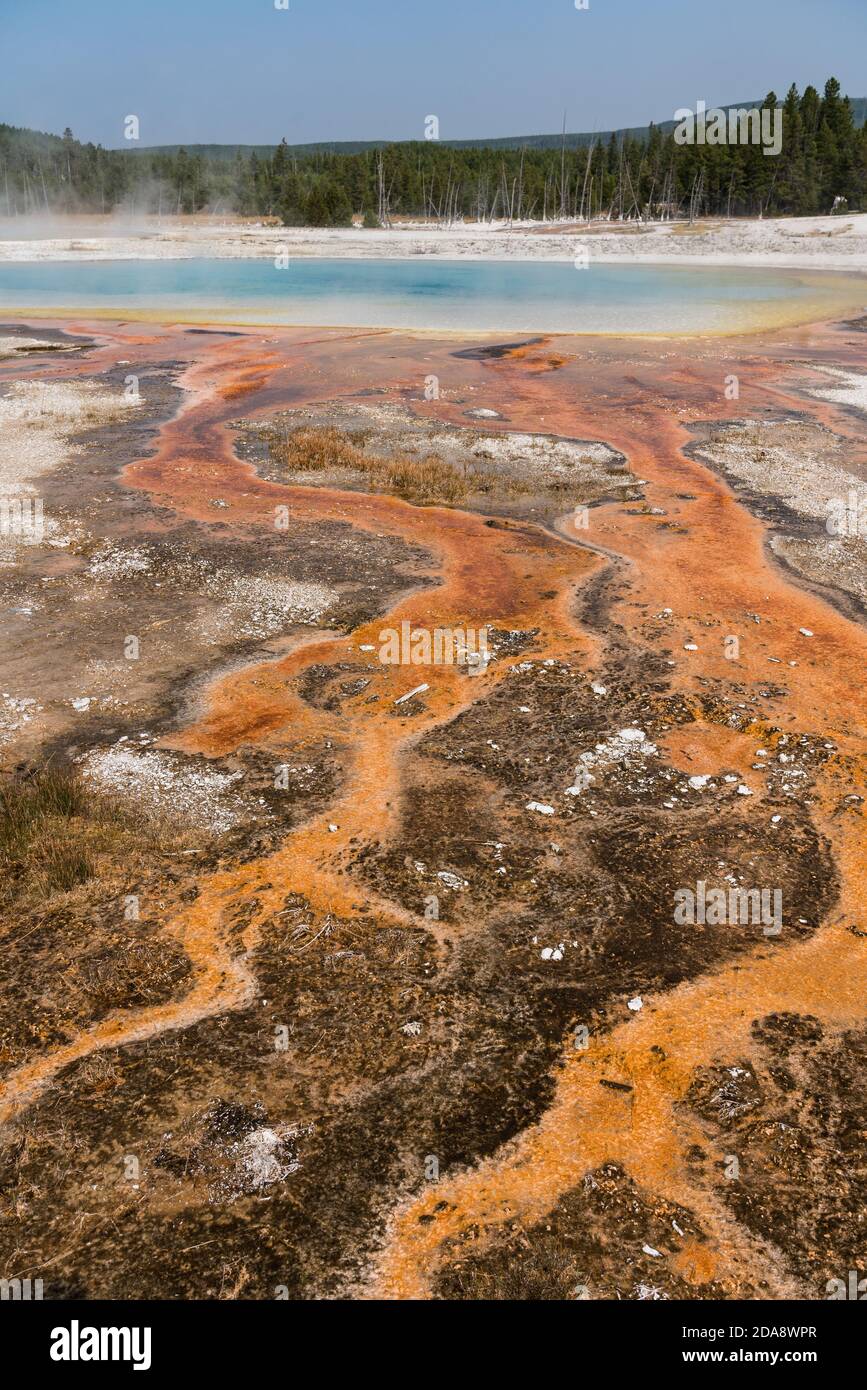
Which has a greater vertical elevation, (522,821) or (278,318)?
(278,318)

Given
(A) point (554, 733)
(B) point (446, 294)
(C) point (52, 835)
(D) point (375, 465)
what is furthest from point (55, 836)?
(B) point (446, 294)

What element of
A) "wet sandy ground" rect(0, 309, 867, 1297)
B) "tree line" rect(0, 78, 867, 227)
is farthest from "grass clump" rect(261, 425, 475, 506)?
"tree line" rect(0, 78, 867, 227)

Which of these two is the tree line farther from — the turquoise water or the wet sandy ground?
the wet sandy ground

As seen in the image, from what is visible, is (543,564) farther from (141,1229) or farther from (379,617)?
(141,1229)

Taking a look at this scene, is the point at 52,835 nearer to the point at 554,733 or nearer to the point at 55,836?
the point at 55,836

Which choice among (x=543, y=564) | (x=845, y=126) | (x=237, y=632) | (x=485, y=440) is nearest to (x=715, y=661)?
(x=543, y=564)
